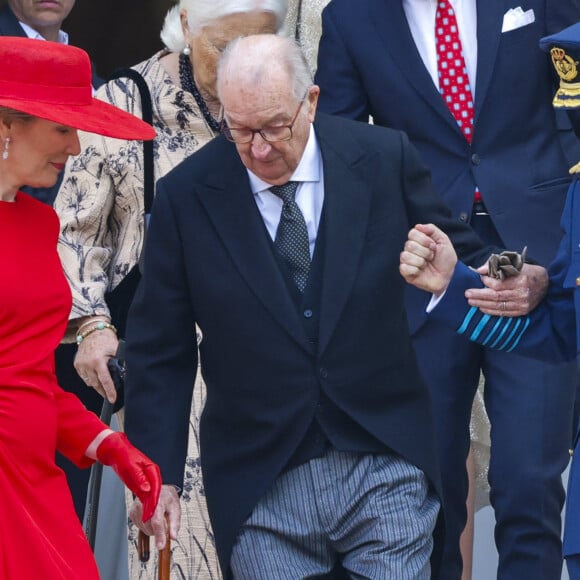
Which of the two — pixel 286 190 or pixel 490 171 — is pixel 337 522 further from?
pixel 490 171

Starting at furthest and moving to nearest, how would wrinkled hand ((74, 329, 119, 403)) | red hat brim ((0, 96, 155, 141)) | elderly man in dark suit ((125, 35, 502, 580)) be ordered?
wrinkled hand ((74, 329, 119, 403))
elderly man in dark suit ((125, 35, 502, 580))
red hat brim ((0, 96, 155, 141))

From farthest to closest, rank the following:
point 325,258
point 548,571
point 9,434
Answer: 1. point 548,571
2. point 325,258
3. point 9,434

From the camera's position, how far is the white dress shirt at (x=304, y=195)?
14.2ft

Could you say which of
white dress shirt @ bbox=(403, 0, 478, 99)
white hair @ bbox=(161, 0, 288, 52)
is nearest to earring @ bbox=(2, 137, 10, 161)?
white hair @ bbox=(161, 0, 288, 52)

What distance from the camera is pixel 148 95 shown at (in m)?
5.21

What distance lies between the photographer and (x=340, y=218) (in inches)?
169

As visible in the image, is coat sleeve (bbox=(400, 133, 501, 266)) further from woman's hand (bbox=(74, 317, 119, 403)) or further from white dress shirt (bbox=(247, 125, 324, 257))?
woman's hand (bbox=(74, 317, 119, 403))

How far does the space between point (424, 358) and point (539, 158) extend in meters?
0.63

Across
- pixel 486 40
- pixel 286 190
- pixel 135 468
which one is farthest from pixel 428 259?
pixel 486 40

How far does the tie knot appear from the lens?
4.33 metres

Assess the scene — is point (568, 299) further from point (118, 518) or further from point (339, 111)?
point (118, 518)

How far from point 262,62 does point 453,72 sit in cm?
108

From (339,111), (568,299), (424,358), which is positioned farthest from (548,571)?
(339,111)

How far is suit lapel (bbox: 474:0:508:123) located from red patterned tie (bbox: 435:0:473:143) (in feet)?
0.21
